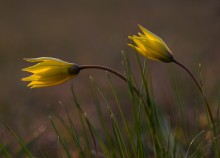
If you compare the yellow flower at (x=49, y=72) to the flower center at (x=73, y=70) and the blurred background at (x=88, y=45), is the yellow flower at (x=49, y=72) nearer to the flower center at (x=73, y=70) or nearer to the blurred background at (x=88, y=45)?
the flower center at (x=73, y=70)

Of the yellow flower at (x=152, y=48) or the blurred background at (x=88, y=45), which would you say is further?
the blurred background at (x=88, y=45)

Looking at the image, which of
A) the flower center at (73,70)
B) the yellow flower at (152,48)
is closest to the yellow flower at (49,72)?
the flower center at (73,70)

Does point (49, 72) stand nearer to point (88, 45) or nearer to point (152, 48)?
point (152, 48)

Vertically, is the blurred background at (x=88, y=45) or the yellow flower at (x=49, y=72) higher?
the yellow flower at (x=49, y=72)

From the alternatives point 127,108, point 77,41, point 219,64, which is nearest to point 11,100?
point 127,108

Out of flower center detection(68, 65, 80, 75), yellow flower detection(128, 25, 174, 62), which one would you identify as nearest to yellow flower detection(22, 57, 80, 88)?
flower center detection(68, 65, 80, 75)

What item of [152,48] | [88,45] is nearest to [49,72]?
[152,48]
